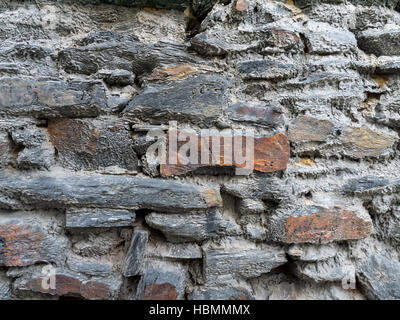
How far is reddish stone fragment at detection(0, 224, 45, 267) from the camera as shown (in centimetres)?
71

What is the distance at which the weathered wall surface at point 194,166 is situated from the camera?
0.74 metres

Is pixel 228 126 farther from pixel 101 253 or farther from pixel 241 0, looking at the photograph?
pixel 101 253

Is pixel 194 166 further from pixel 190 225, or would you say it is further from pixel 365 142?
pixel 365 142

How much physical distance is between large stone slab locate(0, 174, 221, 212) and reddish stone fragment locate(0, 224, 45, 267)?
0.07 metres

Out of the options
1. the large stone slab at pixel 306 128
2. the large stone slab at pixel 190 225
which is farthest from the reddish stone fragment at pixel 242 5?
the large stone slab at pixel 190 225

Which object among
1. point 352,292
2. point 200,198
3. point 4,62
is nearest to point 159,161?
point 200,198

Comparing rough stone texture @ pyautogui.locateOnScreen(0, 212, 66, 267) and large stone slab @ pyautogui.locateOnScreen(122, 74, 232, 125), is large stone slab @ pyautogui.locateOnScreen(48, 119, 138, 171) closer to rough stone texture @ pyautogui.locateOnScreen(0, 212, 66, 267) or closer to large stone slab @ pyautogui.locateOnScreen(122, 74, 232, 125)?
large stone slab @ pyautogui.locateOnScreen(122, 74, 232, 125)

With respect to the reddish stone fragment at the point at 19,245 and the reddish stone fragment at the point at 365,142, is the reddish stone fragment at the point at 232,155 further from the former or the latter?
the reddish stone fragment at the point at 19,245

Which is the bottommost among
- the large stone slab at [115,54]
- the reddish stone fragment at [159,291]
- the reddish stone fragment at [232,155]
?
the reddish stone fragment at [159,291]

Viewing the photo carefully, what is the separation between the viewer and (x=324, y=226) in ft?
2.62

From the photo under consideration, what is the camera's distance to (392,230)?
2.80 ft

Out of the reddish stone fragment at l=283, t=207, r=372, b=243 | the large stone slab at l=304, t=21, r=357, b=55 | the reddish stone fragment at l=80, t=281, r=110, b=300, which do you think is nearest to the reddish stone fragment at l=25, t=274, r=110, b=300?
the reddish stone fragment at l=80, t=281, r=110, b=300

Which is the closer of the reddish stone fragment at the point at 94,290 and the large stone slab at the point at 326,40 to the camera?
the reddish stone fragment at the point at 94,290

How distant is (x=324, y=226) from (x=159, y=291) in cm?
57
